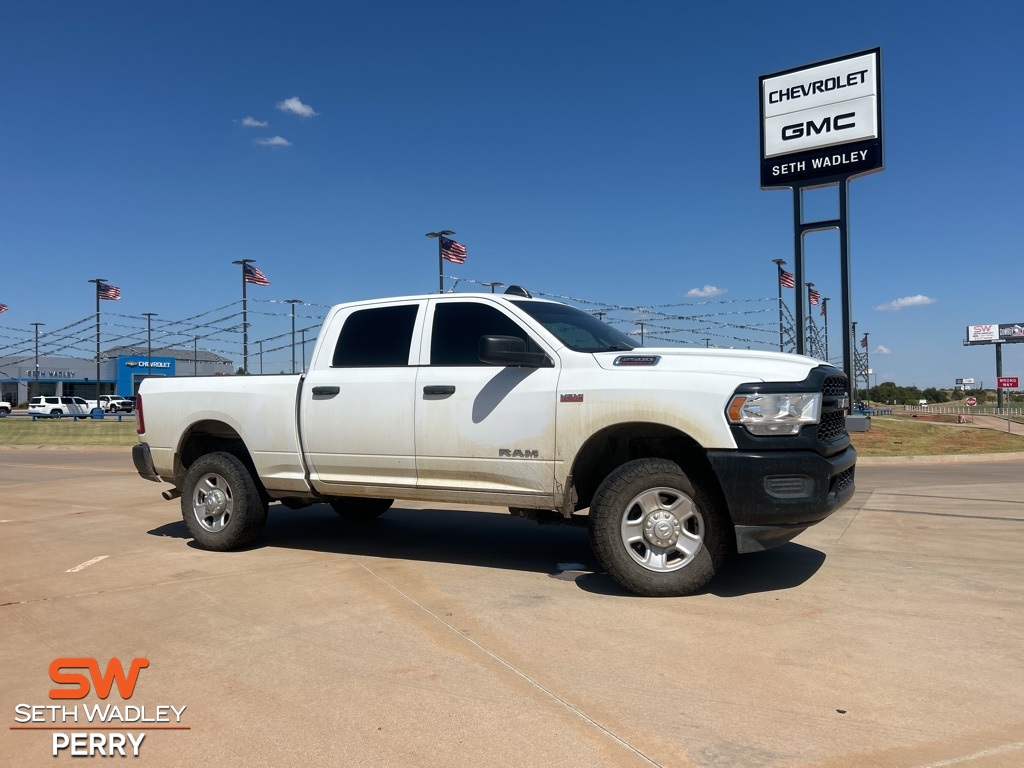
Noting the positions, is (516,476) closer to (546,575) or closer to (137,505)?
(546,575)

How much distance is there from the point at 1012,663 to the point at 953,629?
53cm

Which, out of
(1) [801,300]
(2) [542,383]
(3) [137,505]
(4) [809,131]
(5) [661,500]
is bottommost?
(3) [137,505]

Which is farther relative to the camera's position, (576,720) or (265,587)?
(265,587)

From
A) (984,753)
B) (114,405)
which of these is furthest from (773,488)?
(114,405)

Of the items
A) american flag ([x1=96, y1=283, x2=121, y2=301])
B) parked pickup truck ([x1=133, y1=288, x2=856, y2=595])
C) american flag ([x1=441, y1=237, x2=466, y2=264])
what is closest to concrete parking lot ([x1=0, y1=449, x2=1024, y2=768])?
parked pickup truck ([x1=133, y1=288, x2=856, y2=595])

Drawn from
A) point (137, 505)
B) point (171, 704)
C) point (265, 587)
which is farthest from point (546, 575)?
point (137, 505)

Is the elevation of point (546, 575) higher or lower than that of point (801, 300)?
lower

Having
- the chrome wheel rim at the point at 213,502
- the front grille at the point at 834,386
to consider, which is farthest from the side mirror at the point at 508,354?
the chrome wheel rim at the point at 213,502

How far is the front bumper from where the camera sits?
4641mm

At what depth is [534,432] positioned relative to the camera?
534 centimetres

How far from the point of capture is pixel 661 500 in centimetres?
496

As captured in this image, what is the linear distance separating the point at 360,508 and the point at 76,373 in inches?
3687

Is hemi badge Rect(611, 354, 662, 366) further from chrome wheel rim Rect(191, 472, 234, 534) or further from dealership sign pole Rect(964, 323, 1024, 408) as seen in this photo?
dealership sign pole Rect(964, 323, 1024, 408)

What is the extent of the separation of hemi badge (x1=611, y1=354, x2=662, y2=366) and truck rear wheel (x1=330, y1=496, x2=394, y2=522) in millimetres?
3788
